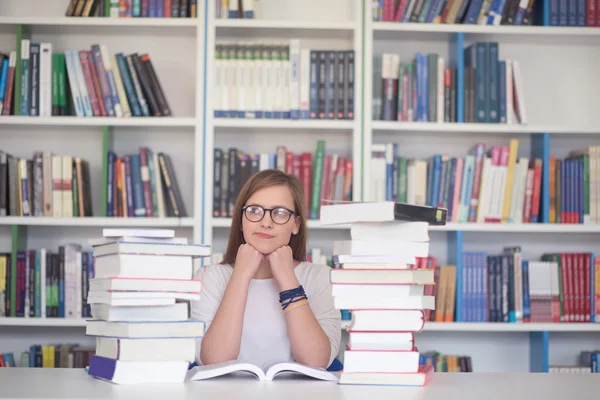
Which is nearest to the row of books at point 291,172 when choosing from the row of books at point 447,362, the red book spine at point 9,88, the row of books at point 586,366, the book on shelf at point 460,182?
the book on shelf at point 460,182

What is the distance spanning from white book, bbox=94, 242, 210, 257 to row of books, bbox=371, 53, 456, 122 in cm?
200

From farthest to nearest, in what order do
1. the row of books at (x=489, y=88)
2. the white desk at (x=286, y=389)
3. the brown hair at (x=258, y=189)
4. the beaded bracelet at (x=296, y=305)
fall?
the row of books at (x=489, y=88), the brown hair at (x=258, y=189), the beaded bracelet at (x=296, y=305), the white desk at (x=286, y=389)

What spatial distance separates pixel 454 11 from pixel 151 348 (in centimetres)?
246

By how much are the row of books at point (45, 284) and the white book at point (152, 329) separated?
1.89m

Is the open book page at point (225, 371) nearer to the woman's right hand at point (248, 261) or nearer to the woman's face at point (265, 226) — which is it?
the woman's right hand at point (248, 261)

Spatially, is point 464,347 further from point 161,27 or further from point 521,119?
point 161,27

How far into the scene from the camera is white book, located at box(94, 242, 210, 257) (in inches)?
62.2

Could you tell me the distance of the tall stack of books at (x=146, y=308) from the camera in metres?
1.57

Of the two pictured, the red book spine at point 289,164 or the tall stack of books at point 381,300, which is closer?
the tall stack of books at point 381,300

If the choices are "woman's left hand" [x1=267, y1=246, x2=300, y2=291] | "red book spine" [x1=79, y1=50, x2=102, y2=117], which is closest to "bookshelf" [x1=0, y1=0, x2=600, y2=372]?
"red book spine" [x1=79, y1=50, x2=102, y2=117]

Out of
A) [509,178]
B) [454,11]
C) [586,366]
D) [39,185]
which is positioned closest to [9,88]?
[39,185]

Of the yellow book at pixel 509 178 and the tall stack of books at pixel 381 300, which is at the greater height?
the yellow book at pixel 509 178

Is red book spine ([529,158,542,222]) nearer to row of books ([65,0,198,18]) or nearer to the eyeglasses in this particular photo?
row of books ([65,0,198,18])

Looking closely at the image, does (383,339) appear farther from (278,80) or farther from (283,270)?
(278,80)
